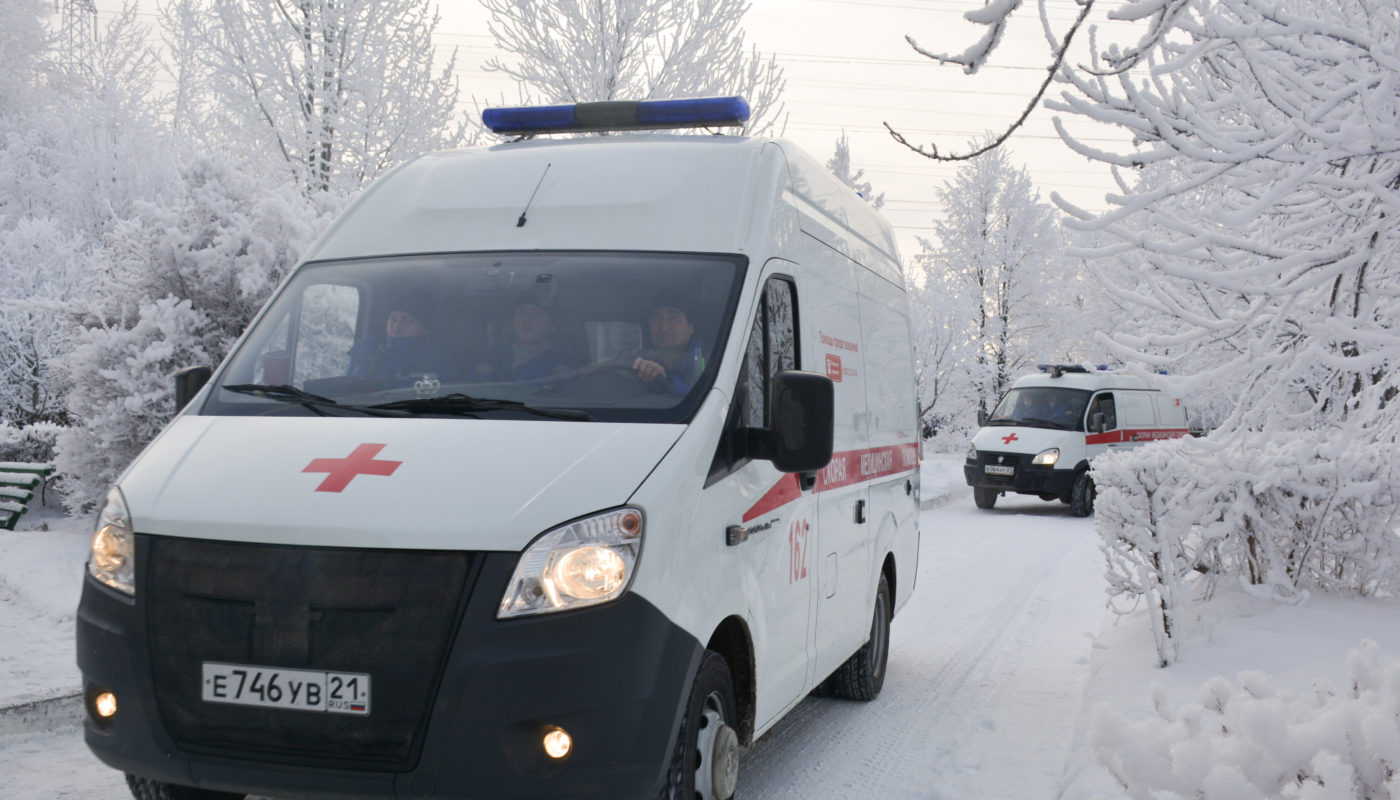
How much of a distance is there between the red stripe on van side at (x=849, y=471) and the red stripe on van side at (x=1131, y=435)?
1166 cm

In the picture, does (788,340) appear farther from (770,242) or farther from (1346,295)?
(1346,295)

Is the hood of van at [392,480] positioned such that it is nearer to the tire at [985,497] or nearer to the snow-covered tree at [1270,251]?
the snow-covered tree at [1270,251]

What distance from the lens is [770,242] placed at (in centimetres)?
461

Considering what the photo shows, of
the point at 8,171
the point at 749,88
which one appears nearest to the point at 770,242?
the point at 749,88

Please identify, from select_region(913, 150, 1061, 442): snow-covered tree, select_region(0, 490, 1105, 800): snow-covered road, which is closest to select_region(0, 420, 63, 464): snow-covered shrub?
select_region(0, 490, 1105, 800): snow-covered road

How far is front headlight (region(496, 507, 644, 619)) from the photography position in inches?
127

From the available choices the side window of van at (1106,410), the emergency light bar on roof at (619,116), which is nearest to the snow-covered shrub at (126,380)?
the emergency light bar on roof at (619,116)

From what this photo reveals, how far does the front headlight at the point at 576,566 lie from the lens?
3.22m

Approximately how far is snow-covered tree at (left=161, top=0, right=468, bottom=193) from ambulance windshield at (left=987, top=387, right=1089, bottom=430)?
31.9 ft

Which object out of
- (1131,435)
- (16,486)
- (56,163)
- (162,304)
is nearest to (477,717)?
(162,304)

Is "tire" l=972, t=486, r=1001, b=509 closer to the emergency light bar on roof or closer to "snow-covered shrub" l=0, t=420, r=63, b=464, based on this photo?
"snow-covered shrub" l=0, t=420, r=63, b=464

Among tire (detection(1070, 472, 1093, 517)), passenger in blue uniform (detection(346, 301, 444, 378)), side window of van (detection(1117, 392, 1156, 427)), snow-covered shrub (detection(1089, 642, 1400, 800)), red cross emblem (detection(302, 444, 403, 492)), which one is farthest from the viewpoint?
side window of van (detection(1117, 392, 1156, 427))

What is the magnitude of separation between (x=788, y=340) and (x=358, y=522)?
203 centimetres

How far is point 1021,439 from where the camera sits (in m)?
18.2
